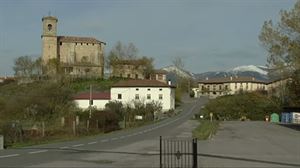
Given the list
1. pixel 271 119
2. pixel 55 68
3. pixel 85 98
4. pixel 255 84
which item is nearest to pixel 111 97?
pixel 85 98

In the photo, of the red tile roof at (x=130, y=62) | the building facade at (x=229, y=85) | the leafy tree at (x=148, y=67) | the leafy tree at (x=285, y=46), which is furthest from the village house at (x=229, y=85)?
the leafy tree at (x=285, y=46)

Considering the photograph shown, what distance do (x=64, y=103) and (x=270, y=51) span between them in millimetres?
38301

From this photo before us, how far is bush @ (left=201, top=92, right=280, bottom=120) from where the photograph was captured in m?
91.9

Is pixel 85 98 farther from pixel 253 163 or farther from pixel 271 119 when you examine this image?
pixel 253 163

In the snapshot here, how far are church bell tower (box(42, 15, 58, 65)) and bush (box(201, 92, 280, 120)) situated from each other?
63410 millimetres

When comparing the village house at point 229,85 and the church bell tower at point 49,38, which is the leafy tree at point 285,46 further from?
the village house at point 229,85

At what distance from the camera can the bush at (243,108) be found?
91875mm

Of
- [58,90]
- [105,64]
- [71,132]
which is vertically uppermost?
[105,64]

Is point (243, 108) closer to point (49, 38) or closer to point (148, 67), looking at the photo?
point (148, 67)

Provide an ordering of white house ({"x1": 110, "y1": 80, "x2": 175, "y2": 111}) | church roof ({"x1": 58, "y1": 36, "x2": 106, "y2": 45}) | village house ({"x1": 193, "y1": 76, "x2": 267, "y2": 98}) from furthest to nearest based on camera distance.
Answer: village house ({"x1": 193, "y1": 76, "x2": 267, "y2": 98})
church roof ({"x1": 58, "y1": 36, "x2": 106, "y2": 45})
white house ({"x1": 110, "y1": 80, "x2": 175, "y2": 111})

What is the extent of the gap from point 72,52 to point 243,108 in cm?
7159

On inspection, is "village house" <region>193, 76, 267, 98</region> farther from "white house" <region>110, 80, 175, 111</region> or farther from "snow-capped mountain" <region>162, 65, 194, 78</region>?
"white house" <region>110, 80, 175, 111</region>

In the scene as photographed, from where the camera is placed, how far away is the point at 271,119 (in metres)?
84.8

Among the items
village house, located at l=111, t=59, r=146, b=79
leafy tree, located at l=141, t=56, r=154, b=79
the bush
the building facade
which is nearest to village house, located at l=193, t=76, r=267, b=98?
the building facade
